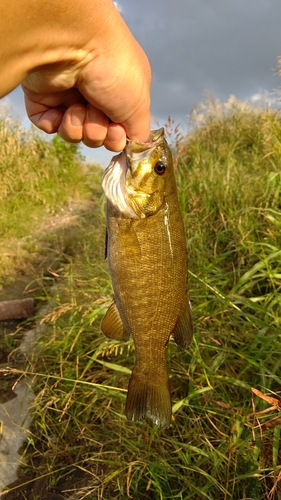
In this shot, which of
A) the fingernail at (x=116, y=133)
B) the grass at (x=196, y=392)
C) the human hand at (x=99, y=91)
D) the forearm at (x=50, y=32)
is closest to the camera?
the forearm at (x=50, y=32)

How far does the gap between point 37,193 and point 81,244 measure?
260 cm

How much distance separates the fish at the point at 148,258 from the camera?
1.58m

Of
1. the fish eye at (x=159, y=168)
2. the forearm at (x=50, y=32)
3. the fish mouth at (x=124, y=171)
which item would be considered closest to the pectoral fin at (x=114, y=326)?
the fish mouth at (x=124, y=171)

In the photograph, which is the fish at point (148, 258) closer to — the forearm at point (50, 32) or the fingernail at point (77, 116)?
the fingernail at point (77, 116)

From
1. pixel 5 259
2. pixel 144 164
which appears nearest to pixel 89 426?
pixel 144 164

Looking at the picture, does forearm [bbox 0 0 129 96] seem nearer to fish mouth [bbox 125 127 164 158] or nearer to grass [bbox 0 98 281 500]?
fish mouth [bbox 125 127 164 158]

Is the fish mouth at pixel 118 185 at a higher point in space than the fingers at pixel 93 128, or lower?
lower

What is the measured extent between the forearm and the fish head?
392 millimetres

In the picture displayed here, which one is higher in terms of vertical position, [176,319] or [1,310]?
[176,319]

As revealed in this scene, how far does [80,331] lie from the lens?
295cm

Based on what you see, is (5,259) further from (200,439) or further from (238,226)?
(200,439)

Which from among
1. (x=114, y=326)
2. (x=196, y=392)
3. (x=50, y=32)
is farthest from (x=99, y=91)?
(x=196, y=392)

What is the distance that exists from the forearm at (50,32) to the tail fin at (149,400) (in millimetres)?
1106

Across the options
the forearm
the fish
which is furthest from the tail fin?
the forearm
